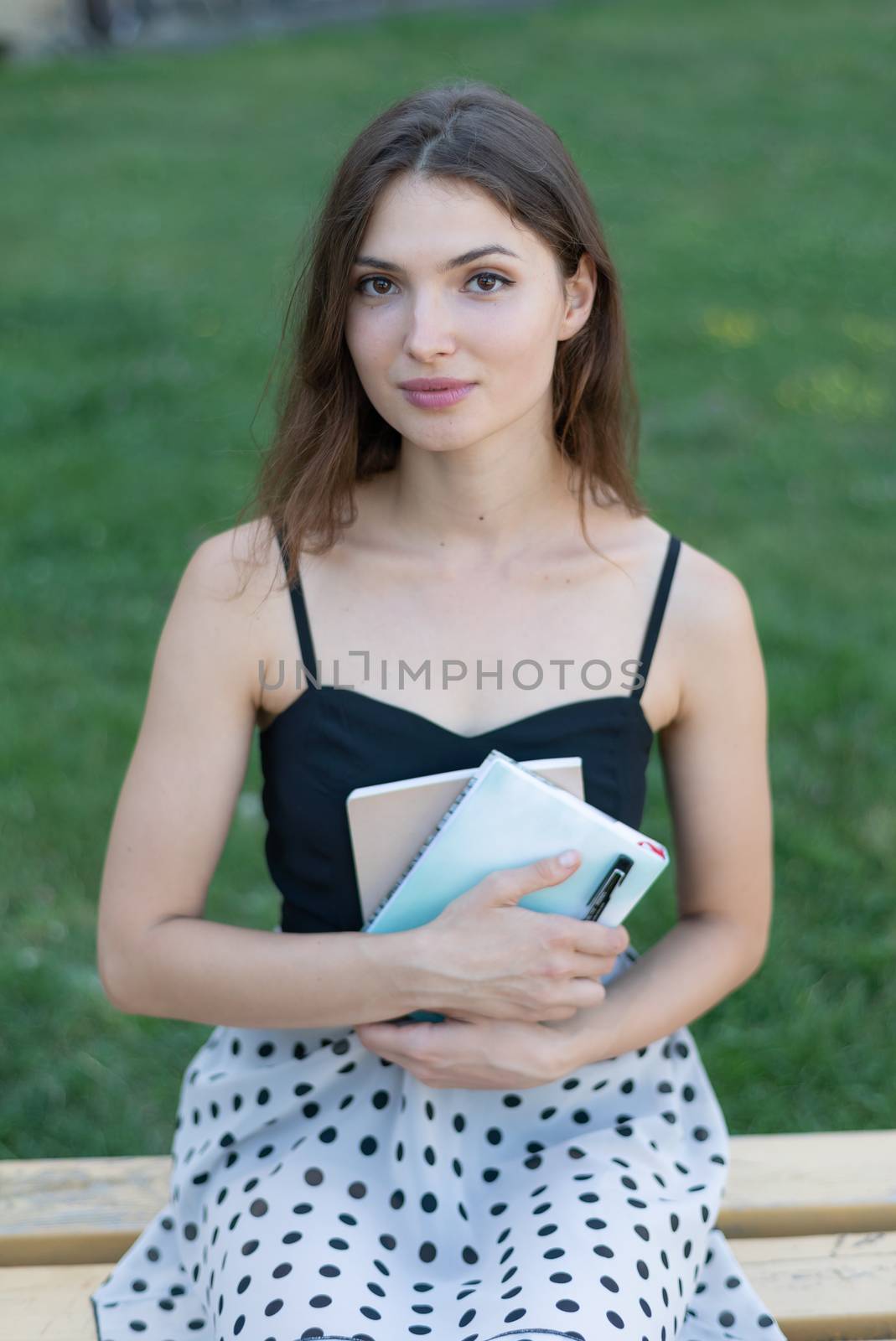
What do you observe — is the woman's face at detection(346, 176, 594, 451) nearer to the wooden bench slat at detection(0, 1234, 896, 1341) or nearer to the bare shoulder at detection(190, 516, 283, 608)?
the bare shoulder at detection(190, 516, 283, 608)

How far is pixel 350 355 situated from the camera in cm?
198

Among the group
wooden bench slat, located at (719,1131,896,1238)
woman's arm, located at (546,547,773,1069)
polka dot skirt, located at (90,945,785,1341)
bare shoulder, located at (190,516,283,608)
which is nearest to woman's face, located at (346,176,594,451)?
bare shoulder, located at (190,516,283,608)

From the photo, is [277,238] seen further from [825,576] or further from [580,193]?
[580,193]

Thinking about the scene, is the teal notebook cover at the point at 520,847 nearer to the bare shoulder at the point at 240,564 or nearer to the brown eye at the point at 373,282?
the bare shoulder at the point at 240,564

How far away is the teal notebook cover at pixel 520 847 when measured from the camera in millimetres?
1760

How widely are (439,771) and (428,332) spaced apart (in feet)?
1.88

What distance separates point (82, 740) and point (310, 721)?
7.39 feet

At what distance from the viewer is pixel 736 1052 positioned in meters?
3.04

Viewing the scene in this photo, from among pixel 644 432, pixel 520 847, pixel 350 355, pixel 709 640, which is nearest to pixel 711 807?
pixel 709 640

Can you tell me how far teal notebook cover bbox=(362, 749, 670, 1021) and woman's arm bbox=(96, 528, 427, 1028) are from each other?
113 millimetres

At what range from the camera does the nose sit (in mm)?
1747

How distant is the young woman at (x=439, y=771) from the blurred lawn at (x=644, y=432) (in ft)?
1.10

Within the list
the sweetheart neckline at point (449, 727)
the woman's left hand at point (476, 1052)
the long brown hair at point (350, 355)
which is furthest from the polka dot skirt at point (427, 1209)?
the long brown hair at point (350, 355)

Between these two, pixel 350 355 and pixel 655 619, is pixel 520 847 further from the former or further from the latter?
pixel 350 355
